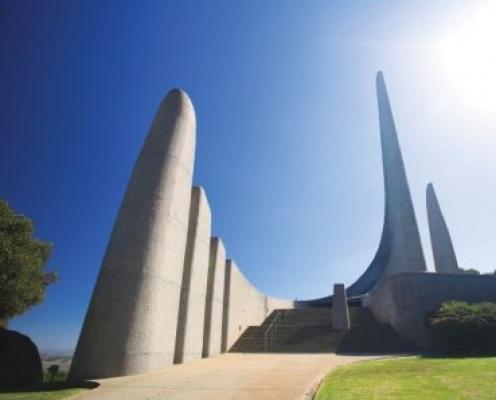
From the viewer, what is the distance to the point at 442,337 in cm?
1112

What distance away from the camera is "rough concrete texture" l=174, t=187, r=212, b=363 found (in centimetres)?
965

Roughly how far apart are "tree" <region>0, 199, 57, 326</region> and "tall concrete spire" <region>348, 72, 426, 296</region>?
72.1ft

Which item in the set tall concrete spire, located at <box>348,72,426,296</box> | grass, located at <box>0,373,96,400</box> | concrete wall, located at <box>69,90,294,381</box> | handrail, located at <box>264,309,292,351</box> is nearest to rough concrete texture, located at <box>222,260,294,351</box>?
concrete wall, located at <box>69,90,294,381</box>

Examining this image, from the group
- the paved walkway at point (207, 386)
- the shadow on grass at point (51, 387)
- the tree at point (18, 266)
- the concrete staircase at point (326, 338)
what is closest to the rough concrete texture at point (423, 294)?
the concrete staircase at point (326, 338)

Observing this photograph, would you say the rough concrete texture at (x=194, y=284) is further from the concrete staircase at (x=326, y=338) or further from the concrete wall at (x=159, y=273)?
the concrete staircase at (x=326, y=338)

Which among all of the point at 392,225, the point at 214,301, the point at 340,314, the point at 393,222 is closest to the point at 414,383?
the point at 214,301

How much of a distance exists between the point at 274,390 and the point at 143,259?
4.16 m

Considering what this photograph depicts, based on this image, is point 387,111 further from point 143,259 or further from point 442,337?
point 143,259

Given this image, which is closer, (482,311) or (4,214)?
(4,214)

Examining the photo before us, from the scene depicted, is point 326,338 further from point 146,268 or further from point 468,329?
point 146,268

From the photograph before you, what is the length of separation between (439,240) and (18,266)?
101 feet

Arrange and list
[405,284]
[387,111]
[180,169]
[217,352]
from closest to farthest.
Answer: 1. [180,169]
2. [217,352]
3. [405,284]
4. [387,111]

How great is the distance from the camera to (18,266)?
949 centimetres

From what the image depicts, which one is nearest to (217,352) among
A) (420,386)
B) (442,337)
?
(442,337)
